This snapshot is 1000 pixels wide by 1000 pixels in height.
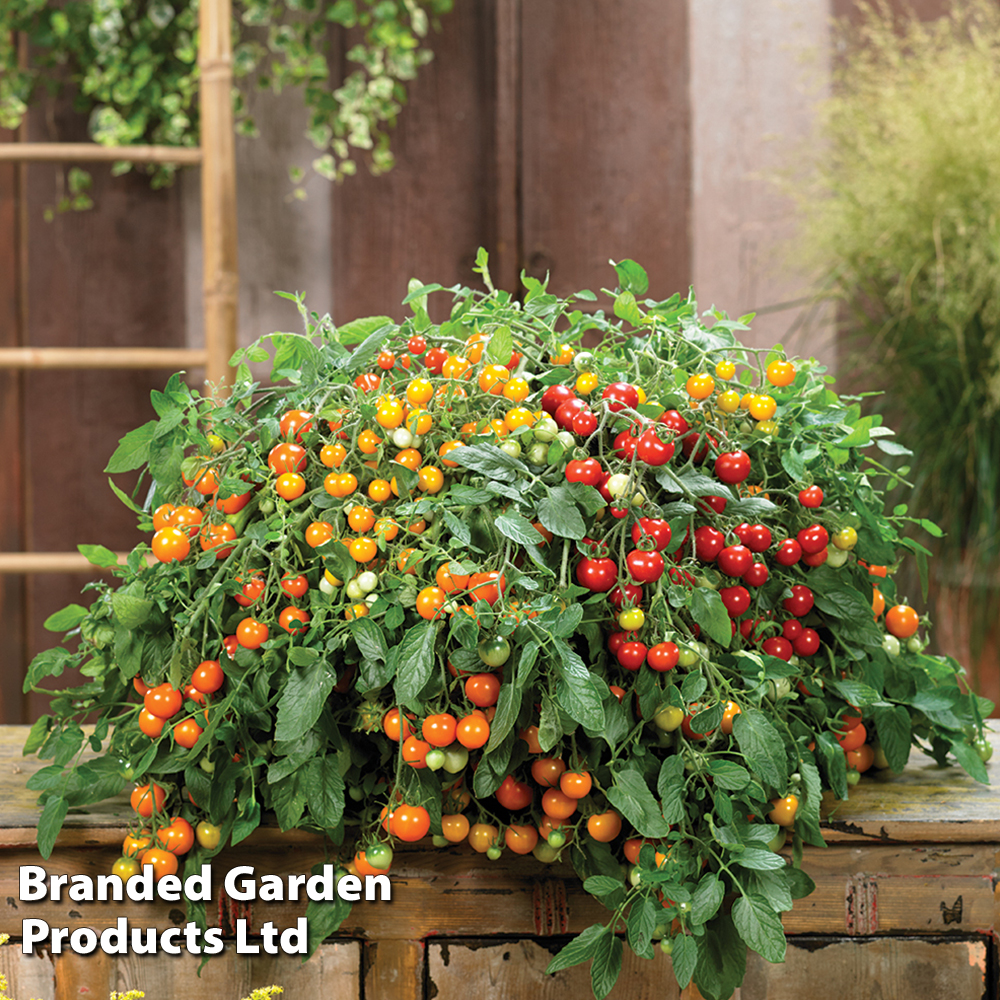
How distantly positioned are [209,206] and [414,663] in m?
1.34

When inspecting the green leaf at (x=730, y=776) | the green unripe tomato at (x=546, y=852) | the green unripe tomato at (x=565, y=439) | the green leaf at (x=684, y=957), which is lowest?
the green leaf at (x=684, y=957)

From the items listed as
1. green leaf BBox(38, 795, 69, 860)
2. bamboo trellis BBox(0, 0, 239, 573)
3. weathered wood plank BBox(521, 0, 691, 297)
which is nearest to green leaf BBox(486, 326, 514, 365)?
green leaf BBox(38, 795, 69, 860)

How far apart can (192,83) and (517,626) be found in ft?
5.47

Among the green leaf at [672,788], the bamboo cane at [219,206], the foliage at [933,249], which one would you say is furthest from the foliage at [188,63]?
the green leaf at [672,788]

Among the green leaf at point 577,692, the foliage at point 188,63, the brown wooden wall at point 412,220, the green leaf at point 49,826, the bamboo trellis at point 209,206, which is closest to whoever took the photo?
the green leaf at point 577,692

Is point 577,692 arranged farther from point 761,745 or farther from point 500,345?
point 500,345

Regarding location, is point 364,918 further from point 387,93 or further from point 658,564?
point 387,93

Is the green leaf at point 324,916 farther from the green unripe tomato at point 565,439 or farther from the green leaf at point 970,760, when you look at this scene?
the green leaf at point 970,760

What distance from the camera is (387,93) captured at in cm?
186

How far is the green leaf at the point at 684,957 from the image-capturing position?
0.55 meters

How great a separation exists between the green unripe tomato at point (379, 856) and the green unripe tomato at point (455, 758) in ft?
0.24

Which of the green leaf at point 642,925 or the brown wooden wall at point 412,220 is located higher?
the brown wooden wall at point 412,220

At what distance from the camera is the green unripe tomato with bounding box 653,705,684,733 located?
0.59m

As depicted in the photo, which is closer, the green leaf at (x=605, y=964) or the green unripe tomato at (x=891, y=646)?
the green leaf at (x=605, y=964)
